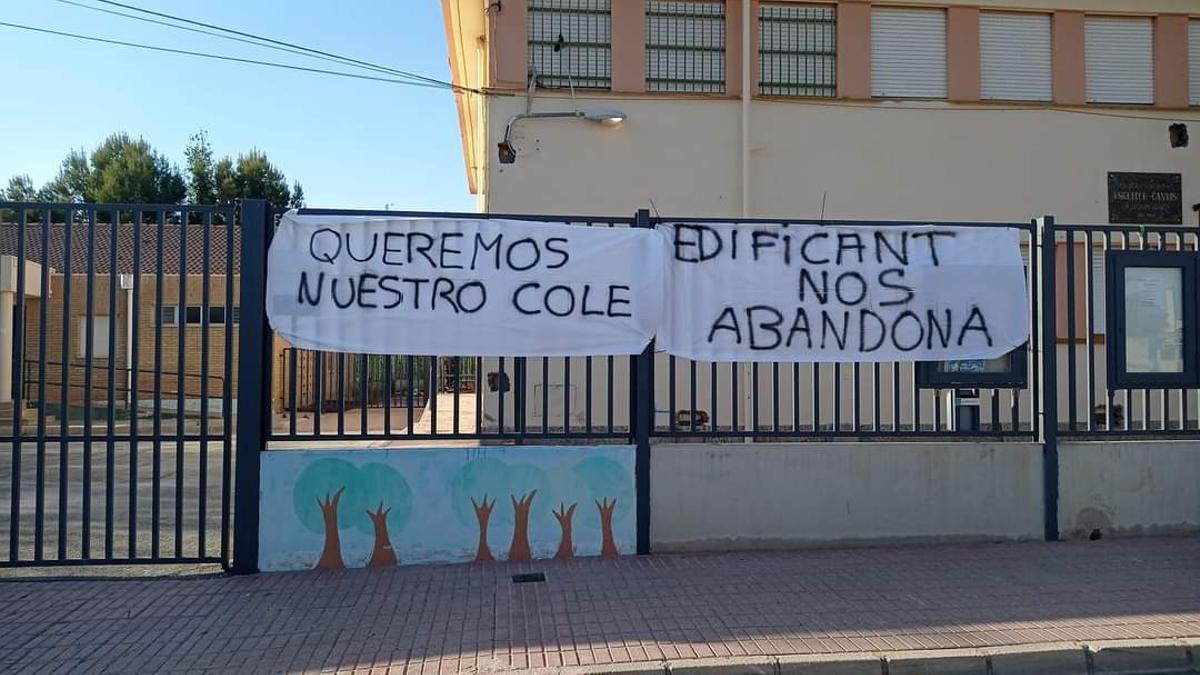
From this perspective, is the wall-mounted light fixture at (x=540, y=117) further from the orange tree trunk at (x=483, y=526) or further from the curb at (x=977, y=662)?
the curb at (x=977, y=662)

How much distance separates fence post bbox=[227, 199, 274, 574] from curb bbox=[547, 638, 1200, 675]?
A: 9.61 feet

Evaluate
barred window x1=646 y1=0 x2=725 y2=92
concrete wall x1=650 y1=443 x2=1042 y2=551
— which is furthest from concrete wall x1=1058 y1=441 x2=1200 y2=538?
barred window x1=646 y1=0 x2=725 y2=92

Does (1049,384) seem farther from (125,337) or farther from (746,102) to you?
(125,337)

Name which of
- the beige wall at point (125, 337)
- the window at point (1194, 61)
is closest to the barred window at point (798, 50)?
the window at point (1194, 61)

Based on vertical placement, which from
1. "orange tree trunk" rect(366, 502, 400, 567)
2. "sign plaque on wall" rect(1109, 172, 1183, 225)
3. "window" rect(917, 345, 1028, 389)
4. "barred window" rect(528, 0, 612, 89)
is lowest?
"orange tree trunk" rect(366, 502, 400, 567)

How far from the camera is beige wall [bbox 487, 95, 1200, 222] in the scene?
502 inches

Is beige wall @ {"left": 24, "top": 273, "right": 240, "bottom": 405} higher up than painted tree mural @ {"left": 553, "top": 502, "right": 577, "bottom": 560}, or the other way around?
beige wall @ {"left": 24, "top": 273, "right": 240, "bottom": 405}

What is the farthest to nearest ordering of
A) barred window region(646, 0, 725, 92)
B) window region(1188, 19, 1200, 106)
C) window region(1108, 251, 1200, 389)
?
window region(1188, 19, 1200, 106)
barred window region(646, 0, 725, 92)
window region(1108, 251, 1200, 389)

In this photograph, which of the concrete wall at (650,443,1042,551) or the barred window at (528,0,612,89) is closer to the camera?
the concrete wall at (650,443,1042,551)

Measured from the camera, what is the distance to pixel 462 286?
6641mm

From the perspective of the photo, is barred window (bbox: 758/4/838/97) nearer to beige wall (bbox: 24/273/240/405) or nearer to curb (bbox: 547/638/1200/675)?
beige wall (bbox: 24/273/240/405)

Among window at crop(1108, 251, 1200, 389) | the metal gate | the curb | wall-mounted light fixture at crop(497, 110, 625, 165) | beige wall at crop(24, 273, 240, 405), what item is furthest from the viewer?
beige wall at crop(24, 273, 240, 405)

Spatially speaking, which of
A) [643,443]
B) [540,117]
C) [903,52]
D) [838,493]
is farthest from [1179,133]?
[643,443]

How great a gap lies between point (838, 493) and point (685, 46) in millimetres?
8252
